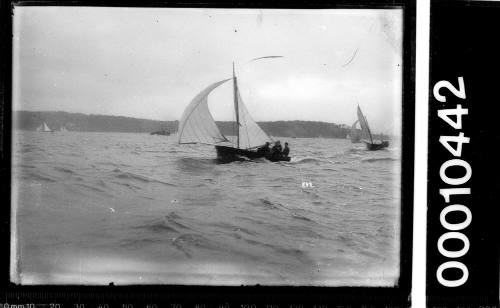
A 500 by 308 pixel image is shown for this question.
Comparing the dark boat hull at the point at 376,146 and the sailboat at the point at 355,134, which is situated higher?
the sailboat at the point at 355,134

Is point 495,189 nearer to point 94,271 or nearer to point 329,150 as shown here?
point 329,150

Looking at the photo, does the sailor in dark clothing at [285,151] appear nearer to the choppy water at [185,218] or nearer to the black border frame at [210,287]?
the choppy water at [185,218]

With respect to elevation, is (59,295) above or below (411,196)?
below

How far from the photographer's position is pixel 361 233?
1651 millimetres

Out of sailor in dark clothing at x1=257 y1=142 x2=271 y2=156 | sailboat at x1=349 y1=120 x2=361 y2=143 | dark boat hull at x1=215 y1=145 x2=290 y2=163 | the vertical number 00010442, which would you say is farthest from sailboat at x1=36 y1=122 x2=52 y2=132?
the vertical number 00010442

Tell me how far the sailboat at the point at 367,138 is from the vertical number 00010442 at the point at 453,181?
0.22 m

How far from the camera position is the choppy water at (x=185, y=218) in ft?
5.36

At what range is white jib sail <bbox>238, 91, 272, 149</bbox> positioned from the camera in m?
1.65

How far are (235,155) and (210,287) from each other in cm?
53

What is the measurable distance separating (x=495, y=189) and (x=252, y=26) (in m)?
1.13

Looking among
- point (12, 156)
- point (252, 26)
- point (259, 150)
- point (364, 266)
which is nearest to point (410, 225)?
point (364, 266)

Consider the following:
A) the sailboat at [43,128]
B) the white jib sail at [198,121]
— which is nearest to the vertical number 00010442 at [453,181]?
the white jib sail at [198,121]

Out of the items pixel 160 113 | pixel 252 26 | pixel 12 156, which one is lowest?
pixel 12 156

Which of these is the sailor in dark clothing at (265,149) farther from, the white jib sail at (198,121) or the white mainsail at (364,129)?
the white mainsail at (364,129)
